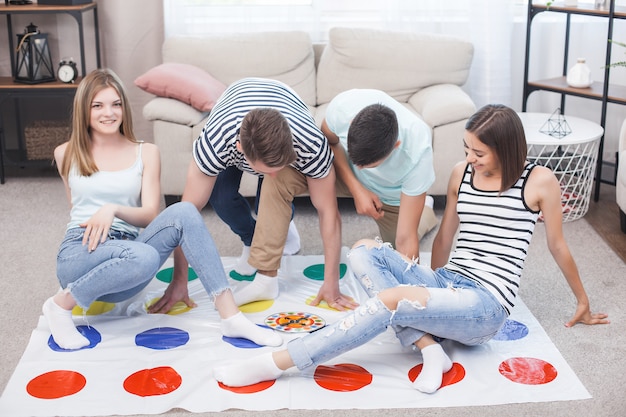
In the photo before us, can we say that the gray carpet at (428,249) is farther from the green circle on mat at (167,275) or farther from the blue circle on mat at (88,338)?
the green circle on mat at (167,275)

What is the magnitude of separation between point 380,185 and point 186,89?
127cm

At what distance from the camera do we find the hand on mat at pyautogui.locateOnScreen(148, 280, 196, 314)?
2.67m

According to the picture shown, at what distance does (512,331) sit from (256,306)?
824 millimetres

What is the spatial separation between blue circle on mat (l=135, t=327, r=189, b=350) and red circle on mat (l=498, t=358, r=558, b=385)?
94 centimetres

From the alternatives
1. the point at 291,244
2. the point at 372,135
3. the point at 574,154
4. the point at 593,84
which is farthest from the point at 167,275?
the point at 593,84

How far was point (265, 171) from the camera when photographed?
225 cm

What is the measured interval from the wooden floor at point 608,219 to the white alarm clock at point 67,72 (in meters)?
2.51

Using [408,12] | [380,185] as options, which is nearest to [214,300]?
[380,185]

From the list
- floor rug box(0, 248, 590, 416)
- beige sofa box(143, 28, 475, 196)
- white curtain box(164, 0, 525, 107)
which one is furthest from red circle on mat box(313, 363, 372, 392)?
white curtain box(164, 0, 525, 107)

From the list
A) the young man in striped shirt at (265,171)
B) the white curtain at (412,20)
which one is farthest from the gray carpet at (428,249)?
the white curtain at (412,20)

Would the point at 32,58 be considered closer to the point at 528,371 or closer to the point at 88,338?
the point at 88,338

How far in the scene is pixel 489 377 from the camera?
2.28 metres

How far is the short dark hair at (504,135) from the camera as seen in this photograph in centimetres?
226

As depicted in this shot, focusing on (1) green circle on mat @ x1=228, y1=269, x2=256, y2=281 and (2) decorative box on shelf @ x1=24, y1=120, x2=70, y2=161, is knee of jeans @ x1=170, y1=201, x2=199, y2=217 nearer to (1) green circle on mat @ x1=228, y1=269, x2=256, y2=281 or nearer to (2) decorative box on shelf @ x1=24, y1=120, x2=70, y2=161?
(1) green circle on mat @ x1=228, y1=269, x2=256, y2=281
